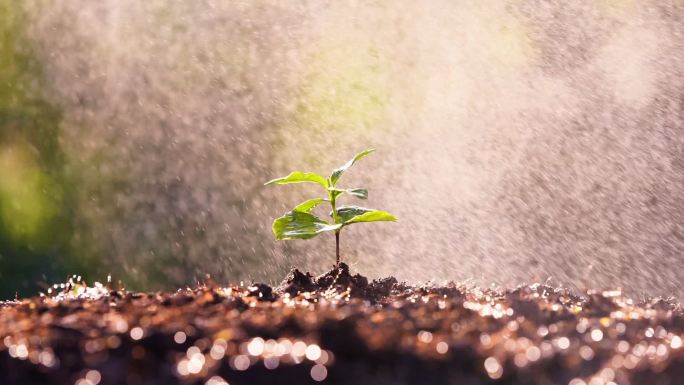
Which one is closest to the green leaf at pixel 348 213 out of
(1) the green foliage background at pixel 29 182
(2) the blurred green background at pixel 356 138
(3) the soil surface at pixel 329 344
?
(3) the soil surface at pixel 329 344

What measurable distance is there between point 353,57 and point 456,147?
1.01 metres

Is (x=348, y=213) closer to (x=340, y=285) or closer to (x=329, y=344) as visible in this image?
(x=340, y=285)

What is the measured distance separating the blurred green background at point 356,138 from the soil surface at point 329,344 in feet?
11.0

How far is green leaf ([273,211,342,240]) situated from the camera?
1.62m

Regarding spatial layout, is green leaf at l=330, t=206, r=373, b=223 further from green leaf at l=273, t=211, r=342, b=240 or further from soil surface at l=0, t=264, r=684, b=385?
soil surface at l=0, t=264, r=684, b=385

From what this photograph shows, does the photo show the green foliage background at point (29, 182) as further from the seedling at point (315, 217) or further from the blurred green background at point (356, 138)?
the seedling at point (315, 217)

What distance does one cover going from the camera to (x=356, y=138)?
5180 millimetres

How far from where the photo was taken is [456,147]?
4980 millimetres

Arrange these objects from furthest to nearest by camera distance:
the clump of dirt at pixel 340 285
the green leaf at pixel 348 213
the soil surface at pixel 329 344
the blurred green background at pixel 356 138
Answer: the blurred green background at pixel 356 138 → the green leaf at pixel 348 213 → the clump of dirt at pixel 340 285 → the soil surface at pixel 329 344

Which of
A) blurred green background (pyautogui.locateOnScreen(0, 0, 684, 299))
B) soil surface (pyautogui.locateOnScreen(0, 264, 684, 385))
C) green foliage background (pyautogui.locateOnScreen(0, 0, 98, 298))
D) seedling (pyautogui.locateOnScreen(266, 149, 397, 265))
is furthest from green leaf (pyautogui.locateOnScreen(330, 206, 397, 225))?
green foliage background (pyautogui.locateOnScreen(0, 0, 98, 298))

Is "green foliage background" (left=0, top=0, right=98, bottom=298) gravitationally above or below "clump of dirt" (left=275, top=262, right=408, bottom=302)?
below

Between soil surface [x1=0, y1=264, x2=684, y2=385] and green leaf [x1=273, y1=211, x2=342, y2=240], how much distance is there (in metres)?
0.30

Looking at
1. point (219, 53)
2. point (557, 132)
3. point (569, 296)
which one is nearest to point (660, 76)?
point (557, 132)

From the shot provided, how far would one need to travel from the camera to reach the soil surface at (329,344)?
804 millimetres
